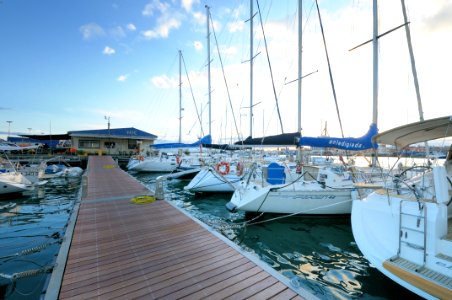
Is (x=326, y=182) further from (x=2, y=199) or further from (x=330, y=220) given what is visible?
(x=2, y=199)

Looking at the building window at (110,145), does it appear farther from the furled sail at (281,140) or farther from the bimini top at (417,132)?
the bimini top at (417,132)

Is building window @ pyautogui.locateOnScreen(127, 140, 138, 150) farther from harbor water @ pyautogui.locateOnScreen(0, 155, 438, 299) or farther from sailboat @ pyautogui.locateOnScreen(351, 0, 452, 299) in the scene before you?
sailboat @ pyautogui.locateOnScreen(351, 0, 452, 299)

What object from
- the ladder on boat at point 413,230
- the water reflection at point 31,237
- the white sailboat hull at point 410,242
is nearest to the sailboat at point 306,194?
the white sailboat hull at point 410,242

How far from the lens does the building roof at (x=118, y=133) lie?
36781 millimetres

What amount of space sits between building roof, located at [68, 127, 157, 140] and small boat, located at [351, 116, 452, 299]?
3990cm

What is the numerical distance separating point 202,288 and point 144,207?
5628 millimetres

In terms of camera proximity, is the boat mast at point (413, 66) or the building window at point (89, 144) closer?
the boat mast at point (413, 66)

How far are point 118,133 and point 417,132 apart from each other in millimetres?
41083

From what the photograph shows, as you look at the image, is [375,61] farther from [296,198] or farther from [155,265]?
[155,265]

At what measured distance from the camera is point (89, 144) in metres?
38.8

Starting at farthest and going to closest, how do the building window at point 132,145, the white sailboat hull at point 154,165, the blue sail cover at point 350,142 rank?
the building window at point 132,145 → the white sailboat hull at point 154,165 → the blue sail cover at point 350,142

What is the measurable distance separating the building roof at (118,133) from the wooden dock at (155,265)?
115ft

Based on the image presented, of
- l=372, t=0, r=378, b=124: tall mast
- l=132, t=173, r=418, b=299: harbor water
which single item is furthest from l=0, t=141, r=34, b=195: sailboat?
l=372, t=0, r=378, b=124: tall mast

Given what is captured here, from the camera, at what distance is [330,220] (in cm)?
942
